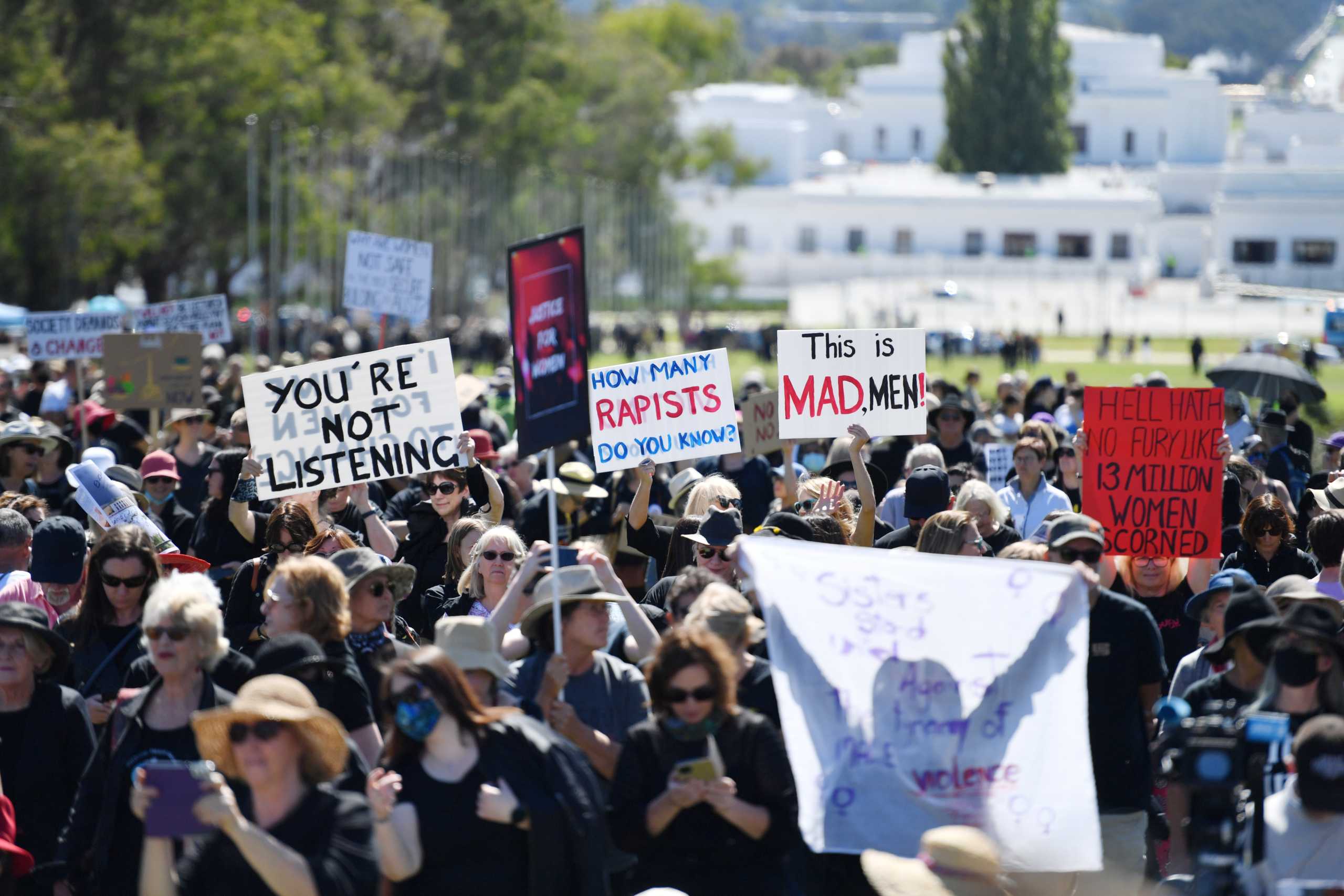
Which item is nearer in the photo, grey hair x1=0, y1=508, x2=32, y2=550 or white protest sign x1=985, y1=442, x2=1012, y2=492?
grey hair x1=0, y1=508, x2=32, y2=550

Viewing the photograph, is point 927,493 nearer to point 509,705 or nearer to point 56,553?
point 509,705

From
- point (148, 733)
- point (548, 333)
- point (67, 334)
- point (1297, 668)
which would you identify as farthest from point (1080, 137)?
point (148, 733)

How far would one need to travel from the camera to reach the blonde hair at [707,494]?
8875 mm

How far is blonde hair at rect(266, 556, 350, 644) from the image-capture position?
620 cm

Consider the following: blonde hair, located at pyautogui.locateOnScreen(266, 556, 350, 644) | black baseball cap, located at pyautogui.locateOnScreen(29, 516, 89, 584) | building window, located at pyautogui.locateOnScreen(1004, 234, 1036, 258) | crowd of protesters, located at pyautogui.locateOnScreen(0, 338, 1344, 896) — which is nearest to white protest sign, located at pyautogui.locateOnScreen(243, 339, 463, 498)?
crowd of protesters, located at pyautogui.locateOnScreen(0, 338, 1344, 896)

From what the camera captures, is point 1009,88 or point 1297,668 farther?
point 1009,88

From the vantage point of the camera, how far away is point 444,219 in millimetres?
55469

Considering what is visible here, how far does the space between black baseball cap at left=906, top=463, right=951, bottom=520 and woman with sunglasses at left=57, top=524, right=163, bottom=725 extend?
3675 mm

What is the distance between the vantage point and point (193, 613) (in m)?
5.71

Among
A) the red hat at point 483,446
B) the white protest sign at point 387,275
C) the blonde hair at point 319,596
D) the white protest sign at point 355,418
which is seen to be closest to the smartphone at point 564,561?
the blonde hair at point 319,596

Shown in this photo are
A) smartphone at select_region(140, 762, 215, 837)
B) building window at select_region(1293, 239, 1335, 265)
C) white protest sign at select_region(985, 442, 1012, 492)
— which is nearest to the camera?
smartphone at select_region(140, 762, 215, 837)

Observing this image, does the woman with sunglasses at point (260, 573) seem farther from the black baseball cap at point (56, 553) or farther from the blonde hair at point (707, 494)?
the blonde hair at point (707, 494)

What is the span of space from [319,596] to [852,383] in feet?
18.9

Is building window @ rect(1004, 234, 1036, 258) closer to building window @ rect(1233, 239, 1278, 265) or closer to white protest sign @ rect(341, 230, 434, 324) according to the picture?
building window @ rect(1233, 239, 1278, 265)
